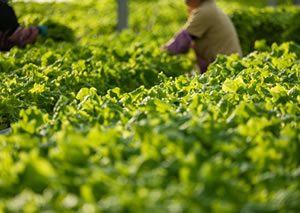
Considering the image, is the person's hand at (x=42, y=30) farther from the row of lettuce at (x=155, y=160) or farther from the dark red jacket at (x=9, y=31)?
the row of lettuce at (x=155, y=160)

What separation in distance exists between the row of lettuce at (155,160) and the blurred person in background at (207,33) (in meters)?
3.60

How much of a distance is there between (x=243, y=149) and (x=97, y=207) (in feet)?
2.76

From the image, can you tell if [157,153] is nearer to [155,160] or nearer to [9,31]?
[155,160]

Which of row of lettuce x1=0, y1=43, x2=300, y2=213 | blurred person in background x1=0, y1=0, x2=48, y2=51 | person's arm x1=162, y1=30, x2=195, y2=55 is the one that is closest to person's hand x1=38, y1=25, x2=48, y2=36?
blurred person in background x1=0, y1=0, x2=48, y2=51

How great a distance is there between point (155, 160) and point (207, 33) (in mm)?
4840

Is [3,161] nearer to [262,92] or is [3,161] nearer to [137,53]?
[262,92]

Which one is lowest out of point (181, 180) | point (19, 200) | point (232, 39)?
point (232, 39)

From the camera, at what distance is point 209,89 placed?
10.8 feet

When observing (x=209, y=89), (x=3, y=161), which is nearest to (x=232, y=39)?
(x=209, y=89)

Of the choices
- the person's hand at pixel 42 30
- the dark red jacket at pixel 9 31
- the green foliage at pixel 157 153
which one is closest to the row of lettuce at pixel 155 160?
the green foliage at pixel 157 153

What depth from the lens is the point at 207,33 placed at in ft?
21.1

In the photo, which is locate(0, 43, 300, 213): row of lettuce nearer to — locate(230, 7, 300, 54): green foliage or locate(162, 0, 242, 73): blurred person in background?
locate(162, 0, 242, 73): blurred person in background

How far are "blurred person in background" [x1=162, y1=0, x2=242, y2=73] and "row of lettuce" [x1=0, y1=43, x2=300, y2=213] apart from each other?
3.60 m

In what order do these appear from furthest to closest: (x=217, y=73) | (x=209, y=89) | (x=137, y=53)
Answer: (x=137, y=53)
(x=217, y=73)
(x=209, y=89)
